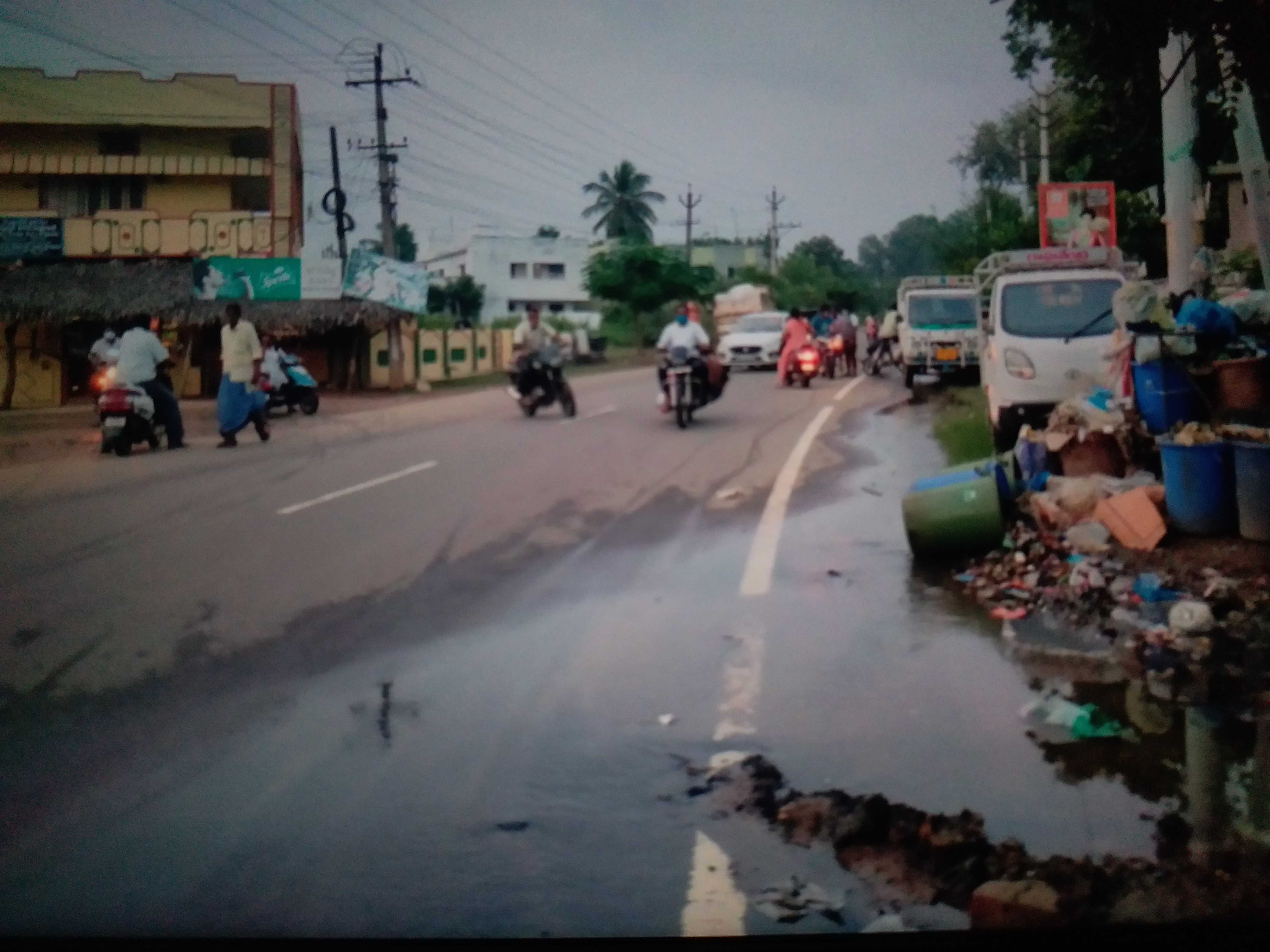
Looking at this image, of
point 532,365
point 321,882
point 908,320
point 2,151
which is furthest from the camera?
point 908,320

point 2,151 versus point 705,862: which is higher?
point 2,151

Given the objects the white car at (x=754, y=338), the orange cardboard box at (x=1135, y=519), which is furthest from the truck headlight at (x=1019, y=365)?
the orange cardboard box at (x=1135, y=519)

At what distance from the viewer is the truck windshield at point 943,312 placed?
339 inches

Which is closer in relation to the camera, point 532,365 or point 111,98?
point 111,98

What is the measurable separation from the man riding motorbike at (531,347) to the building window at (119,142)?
9.45ft

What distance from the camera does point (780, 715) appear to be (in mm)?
4723

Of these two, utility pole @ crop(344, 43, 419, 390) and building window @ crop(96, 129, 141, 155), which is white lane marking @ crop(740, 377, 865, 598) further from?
building window @ crop(96, 129, 141, 155)

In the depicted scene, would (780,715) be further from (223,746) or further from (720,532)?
(720,532)

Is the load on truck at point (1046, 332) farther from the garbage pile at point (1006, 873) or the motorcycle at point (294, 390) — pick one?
the garbage pile at point (1006, 873)

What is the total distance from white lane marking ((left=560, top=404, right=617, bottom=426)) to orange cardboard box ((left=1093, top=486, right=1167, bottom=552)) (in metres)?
5.02

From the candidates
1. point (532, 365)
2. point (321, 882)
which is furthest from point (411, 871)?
point (532, 365)

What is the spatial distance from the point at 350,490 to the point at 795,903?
4124mm

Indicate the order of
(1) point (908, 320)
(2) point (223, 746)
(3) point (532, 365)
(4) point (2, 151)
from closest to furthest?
(2) point (223, 746) < (4) point (2, 151) < (3) point (532, 365) < (1) point (908, 320)

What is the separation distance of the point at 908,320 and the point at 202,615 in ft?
20.9
